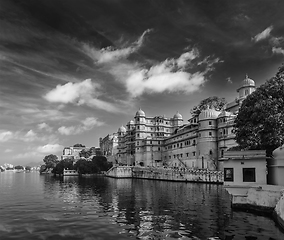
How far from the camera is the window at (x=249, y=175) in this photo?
26.5 m

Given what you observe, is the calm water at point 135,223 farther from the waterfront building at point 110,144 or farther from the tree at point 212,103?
the waterfront building at point 110,144

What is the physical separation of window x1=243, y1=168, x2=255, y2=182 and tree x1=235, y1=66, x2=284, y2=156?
657 cm

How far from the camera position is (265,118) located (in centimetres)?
3114

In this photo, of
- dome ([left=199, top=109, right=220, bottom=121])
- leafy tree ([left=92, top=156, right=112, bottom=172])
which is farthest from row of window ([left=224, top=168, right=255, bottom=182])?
leafy tree ([left=92, top=156, right=112, bottom=172])

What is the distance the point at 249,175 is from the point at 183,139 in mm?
61309

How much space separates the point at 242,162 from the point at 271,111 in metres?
8.16

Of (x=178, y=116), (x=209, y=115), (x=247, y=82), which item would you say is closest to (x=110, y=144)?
(x=178, y=116)

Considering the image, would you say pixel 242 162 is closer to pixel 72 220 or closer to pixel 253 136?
pixel 253 136

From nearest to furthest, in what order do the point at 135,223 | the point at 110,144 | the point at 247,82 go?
the point at 135,223 < the point at 247,82 < the point at 110,144

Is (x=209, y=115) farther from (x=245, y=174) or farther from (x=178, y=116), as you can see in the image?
(x=245, y=174)

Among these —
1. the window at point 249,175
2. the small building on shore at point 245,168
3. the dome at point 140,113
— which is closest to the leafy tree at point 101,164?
the dome at point 140,113

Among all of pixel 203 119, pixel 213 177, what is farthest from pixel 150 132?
pixel 213 177

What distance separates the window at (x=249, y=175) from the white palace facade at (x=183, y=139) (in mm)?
25054

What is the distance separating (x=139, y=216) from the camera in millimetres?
22812
